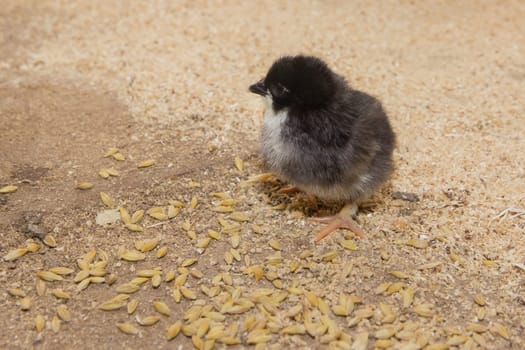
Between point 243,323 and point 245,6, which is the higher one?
point 245,6

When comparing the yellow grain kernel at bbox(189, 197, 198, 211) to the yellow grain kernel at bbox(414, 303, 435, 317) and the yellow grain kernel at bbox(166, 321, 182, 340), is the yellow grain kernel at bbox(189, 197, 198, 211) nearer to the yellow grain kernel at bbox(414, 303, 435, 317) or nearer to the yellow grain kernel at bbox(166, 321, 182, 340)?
the yellow grain kernel at bbox(166, 321, 182, 340)

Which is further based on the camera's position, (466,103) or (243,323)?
(466,103)

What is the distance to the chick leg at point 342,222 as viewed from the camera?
321 centimetres

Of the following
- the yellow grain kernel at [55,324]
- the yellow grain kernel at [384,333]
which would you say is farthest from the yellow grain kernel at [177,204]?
the yellow grain kernel at [384,333]

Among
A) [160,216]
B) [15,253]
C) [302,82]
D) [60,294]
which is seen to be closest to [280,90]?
[302,82]

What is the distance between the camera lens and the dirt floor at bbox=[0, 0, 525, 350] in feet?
9.03

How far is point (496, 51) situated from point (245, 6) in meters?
2.41

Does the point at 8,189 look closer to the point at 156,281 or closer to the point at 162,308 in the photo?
the point at 156,281

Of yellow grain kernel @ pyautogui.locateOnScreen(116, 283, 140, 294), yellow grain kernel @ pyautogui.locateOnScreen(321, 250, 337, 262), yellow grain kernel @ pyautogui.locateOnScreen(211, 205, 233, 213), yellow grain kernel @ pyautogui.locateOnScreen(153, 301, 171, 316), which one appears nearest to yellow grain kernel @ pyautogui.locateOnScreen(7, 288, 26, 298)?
yellow grain kernel @ pyautogui.locateOnScreen(116, 283, 140, 294)

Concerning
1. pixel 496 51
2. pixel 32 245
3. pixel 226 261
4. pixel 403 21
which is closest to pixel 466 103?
pixel 496 51

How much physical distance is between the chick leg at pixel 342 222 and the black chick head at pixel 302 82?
70 cm

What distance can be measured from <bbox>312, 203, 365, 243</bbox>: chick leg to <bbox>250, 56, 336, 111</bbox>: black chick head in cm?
70

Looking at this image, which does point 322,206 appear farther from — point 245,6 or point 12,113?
point 245,6

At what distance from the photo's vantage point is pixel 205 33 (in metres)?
5.13
